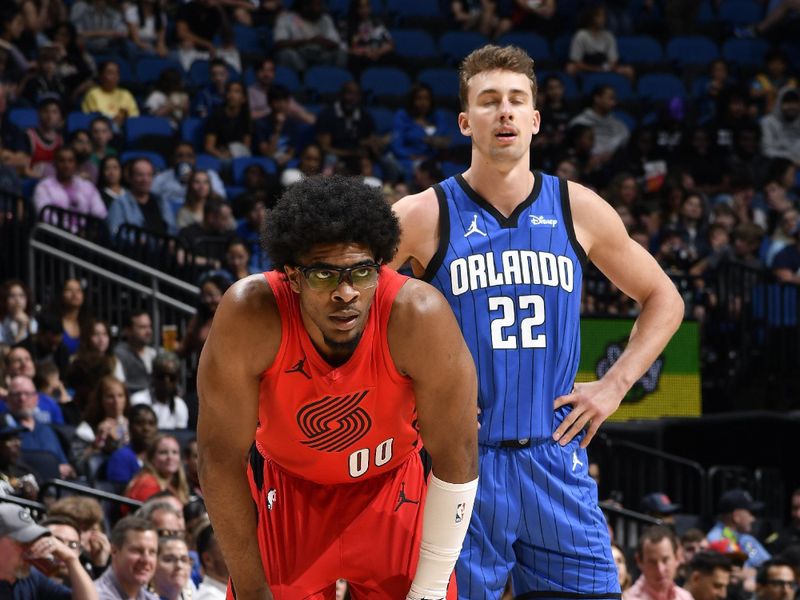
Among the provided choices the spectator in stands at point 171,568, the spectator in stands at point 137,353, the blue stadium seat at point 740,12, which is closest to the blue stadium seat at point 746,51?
the blue stadium seat at point 740,12

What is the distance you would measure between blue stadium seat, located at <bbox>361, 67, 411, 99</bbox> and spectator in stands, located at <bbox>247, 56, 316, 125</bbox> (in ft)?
3.71

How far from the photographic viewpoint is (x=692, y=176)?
15.9 meters

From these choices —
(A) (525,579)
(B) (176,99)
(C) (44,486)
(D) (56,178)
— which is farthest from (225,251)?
(A) (525,579)

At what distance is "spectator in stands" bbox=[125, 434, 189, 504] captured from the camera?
916 cm

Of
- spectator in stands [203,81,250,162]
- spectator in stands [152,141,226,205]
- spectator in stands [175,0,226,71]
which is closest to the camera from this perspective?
spectator in stands [152,141,226,205]

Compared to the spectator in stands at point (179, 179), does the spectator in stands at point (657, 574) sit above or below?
below

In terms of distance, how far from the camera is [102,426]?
977 centimetres

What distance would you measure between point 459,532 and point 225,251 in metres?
8.38

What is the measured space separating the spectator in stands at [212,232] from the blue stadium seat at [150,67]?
2789 mm

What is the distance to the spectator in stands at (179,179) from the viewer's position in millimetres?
13344

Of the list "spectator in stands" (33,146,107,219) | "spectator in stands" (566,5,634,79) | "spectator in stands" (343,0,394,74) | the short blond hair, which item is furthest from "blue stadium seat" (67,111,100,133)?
the short blond hair

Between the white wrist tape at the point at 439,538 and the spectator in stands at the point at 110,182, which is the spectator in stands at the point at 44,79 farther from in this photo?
the white wrist tape at the point at 439,538

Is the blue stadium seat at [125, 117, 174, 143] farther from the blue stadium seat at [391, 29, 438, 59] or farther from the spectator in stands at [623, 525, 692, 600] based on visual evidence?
the spectator in stands at [623, 525, 692, 600]

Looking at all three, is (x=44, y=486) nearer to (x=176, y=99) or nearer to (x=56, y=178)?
(x=56, y=178)
